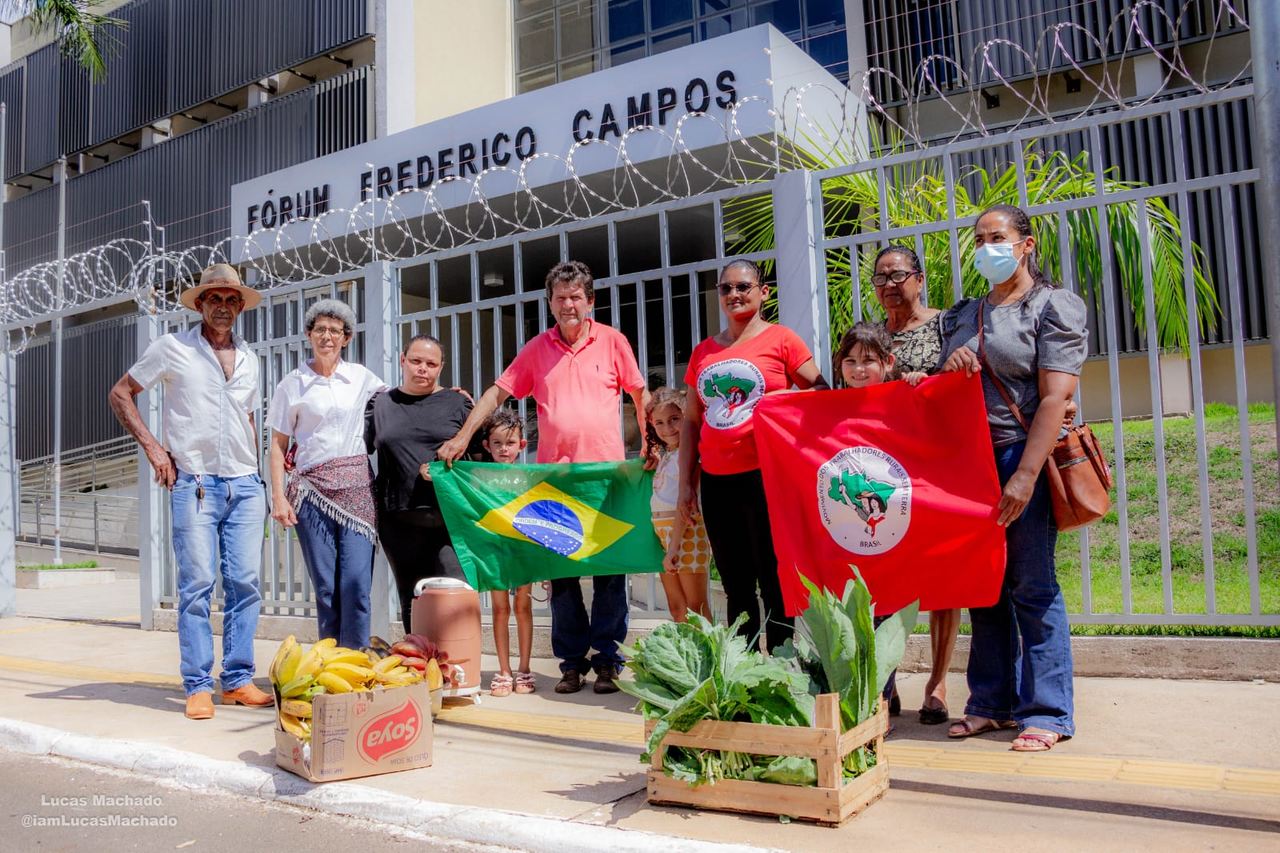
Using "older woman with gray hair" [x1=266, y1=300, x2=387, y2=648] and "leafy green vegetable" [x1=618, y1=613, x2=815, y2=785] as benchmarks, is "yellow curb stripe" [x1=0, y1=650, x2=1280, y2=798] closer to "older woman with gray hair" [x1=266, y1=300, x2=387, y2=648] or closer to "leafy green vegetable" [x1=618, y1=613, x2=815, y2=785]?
"leafy green vegetable" [x1=618, y1=613, x2=815, y2=785]

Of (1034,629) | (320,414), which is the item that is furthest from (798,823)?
(320,414)

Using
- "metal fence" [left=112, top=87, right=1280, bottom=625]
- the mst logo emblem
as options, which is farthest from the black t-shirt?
the mst logo emblem

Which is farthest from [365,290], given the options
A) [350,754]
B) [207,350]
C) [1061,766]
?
[1061,766]

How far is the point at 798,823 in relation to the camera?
131 inches

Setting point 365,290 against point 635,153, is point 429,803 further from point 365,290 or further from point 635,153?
point 635,153

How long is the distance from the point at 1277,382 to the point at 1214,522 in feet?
20.0

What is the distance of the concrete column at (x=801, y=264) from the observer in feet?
19.0

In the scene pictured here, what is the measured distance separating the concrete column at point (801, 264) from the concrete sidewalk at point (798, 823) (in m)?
1.94

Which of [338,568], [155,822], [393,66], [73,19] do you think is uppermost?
[73,19]

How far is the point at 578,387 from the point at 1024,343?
2.37 metres

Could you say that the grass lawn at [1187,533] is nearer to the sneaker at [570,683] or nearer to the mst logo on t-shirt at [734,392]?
the mst logo on t-shirt at [734,392]

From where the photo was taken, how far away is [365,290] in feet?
24.8

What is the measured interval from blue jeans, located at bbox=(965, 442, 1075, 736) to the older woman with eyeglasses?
26 cm

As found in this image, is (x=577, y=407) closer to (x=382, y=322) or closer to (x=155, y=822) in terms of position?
(x=382, y=322)
